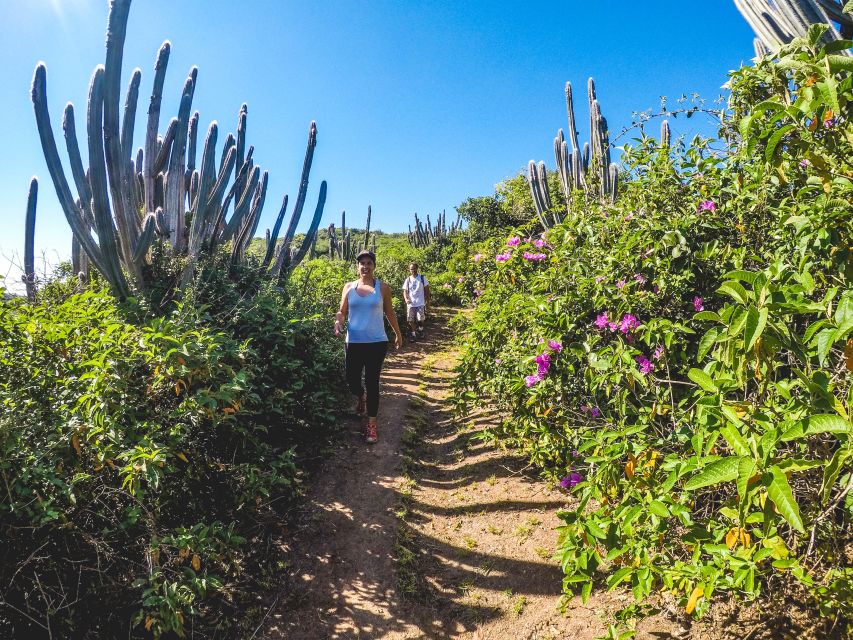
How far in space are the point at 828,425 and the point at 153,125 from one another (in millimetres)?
6228

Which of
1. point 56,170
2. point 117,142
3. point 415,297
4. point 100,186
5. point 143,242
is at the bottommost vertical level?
point 415,297

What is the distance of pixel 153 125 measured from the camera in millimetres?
4988

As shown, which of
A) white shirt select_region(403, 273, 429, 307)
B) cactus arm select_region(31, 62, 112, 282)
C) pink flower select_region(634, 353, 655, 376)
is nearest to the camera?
pink flower select_region(634, 353, 655, 376)

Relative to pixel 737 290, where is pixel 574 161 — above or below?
above

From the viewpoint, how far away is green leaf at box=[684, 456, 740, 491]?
0.91m

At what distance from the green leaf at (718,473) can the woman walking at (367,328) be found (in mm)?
3135

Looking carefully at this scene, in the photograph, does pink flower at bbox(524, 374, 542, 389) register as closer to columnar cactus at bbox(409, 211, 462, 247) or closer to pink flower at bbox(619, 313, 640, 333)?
pink flower at bbox(619, 313, 640, 333)

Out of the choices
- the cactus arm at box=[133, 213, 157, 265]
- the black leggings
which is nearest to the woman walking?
the black leggings

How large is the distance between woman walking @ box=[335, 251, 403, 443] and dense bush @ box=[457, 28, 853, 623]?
96cm

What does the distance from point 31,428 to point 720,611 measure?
3.21 meters

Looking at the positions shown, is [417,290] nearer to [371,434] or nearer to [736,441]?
[371,434]

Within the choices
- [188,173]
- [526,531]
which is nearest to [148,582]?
[526,531]

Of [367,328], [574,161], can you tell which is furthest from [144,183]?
[574,161]

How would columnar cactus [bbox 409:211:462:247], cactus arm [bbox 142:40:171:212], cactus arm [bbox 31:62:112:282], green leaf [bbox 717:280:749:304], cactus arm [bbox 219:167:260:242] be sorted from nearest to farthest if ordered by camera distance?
1. green leaf [bbox 717:280:749:304]
2. cactus arm [bbox 31:62:112:282]
3. cactus arm [bbox 142:40:171:212]
4. cactus arm [bbox 219:167:260:242]
5. columnar cactus [bbox 409:211:462:247]
